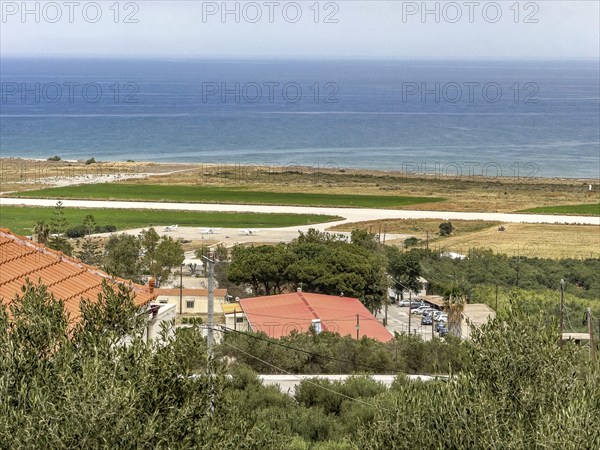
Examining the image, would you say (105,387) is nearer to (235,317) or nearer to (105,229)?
(235,317)

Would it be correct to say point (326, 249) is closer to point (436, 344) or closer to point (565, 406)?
point (436, 344)

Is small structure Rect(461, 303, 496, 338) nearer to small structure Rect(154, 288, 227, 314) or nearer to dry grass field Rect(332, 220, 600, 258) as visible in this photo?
small structure Rect(154, 288, 227, 314)

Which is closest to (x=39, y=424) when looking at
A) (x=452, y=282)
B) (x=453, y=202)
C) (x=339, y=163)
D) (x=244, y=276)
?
(x=244, y=276)

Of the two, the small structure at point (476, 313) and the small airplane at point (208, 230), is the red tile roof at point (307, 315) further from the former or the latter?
the small airplane at point (208, 230)

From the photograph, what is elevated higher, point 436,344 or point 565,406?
point 565,406

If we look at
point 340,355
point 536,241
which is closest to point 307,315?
point 340,355

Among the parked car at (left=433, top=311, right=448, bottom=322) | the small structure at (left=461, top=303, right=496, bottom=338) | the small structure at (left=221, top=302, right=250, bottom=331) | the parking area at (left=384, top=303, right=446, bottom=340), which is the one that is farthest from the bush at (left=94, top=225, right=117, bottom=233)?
the small structure at (left=461, top=303, right=496, bottom=338)

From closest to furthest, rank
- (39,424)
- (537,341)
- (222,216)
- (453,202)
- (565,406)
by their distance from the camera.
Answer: (39,424)
(565,406)
(537,341)
(222,216)
(453,202)

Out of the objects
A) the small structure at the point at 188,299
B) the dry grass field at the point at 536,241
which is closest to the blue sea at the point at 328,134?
the dry grass field at the point at 536,241
